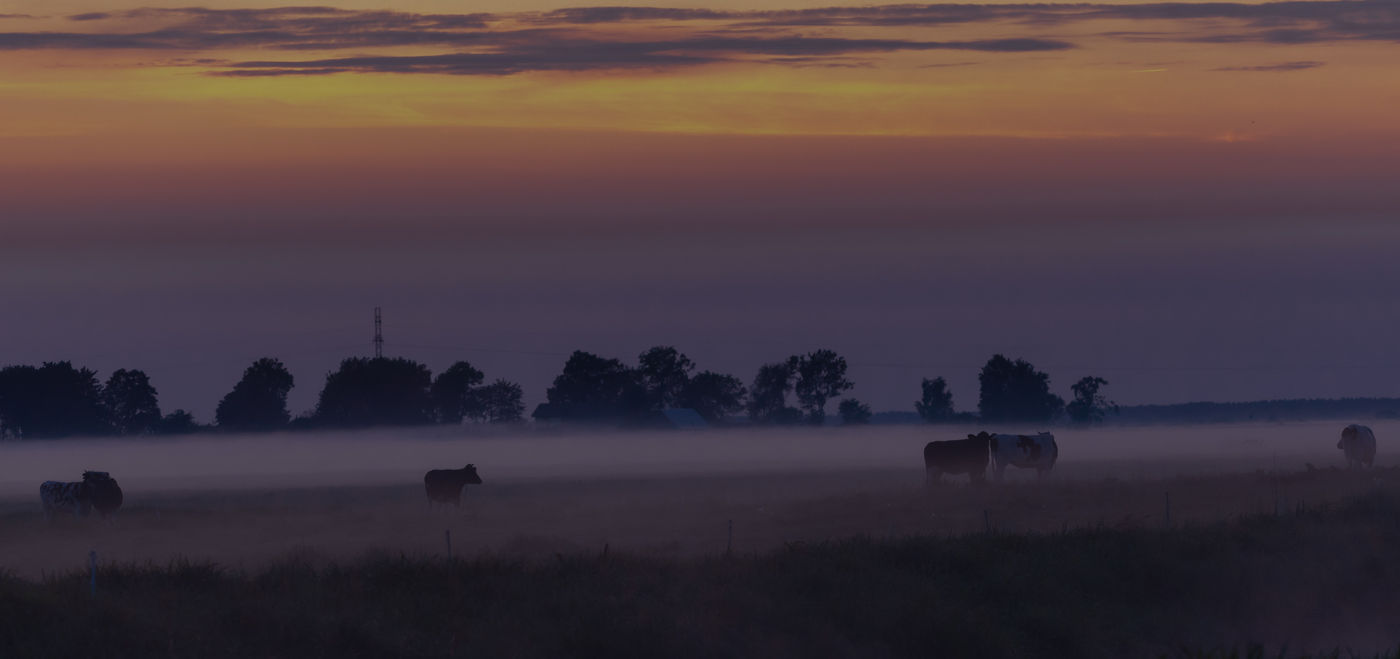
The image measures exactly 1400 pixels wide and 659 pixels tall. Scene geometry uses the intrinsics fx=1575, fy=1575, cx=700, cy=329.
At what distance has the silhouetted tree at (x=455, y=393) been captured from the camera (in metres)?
145

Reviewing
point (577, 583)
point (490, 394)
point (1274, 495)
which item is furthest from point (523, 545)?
point (490, 394)

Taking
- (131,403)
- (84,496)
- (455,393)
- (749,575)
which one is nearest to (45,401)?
(131,403)

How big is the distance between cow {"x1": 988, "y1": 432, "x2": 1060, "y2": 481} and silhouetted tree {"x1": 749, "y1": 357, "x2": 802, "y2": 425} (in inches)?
3792

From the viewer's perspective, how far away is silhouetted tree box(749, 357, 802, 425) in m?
164

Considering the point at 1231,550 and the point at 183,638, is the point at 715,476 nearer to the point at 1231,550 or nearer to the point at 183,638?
the point at 1231,550

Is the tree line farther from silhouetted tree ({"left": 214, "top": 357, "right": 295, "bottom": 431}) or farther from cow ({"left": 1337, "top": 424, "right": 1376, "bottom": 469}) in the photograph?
cow ({"left": 1337, "top": 424, "right": 1376, "bottom": 469})

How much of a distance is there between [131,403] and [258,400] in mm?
11804

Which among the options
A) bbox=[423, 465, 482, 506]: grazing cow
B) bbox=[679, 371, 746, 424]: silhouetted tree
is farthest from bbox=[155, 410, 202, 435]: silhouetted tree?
bbox=[423, 465, 482, 506]: grazing cow

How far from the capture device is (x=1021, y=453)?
2613 inches

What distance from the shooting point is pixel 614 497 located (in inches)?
2327

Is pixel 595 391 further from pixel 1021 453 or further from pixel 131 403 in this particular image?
pixel 1021 453

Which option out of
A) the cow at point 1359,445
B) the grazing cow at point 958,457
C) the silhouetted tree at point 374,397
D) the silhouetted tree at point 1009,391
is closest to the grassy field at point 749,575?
the cow at point 1359,445

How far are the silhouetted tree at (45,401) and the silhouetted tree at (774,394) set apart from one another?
64.4m

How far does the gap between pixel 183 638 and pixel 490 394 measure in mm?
134412
